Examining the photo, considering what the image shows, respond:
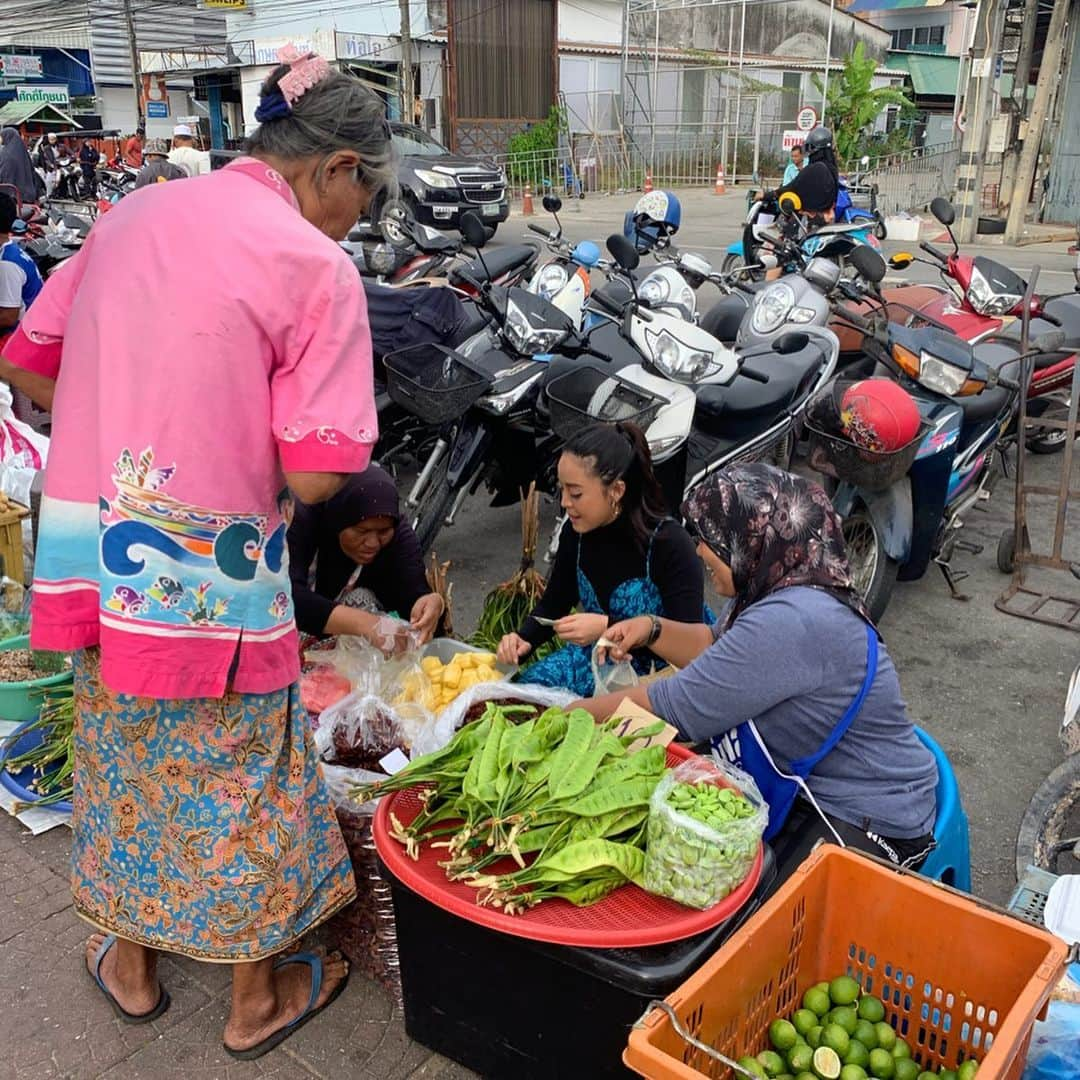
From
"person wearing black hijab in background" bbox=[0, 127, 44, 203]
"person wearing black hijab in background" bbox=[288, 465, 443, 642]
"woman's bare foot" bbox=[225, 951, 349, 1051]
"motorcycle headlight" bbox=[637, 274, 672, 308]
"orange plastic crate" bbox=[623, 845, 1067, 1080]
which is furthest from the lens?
"person wearing black hijab in background" bbox=[0, 127, 44, 203]

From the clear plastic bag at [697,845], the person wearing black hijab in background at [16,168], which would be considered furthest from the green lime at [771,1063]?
the person wearing black hijab in background at [16,168]

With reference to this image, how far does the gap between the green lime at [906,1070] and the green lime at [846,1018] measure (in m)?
0.09

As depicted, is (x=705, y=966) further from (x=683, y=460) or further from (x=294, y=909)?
(x=683, y=460)

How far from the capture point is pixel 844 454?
3818 millimetres

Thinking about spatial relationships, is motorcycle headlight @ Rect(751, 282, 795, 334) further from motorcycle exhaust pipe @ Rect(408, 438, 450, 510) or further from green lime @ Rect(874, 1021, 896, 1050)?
green lime @ Rect(874, 1021, 896, 1050)

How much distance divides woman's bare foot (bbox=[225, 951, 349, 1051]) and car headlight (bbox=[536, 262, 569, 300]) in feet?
11.9

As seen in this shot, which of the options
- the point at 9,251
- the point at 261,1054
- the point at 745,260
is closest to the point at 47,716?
the point at 261,1054

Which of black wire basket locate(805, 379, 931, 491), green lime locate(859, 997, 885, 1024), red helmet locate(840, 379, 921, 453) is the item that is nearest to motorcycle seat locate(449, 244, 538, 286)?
black wire basket locate(805, 379, 931, 491)

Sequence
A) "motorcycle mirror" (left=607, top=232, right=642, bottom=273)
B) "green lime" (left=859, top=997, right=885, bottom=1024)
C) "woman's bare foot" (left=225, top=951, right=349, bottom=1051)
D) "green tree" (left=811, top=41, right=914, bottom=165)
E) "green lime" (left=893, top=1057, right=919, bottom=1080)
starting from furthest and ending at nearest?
"green tree" (left=811, top=41, right=914, bottom=165), "motorcycle mirror" (left=607, top=232, right=642, bottom=273), "woman's bare foot" (left=225, top=951, right=349, bottom=1051), "green lime" (left=859, top=997, right=885, bottom=1024), "green lime" (left=893, top=1057, right=919, bottom=1080)

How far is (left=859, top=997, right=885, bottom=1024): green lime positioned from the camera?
72.6 inches

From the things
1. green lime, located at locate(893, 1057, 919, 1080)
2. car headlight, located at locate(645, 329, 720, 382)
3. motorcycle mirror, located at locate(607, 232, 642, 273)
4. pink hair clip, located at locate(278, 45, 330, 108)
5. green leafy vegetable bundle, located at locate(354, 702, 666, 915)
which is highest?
pink hair clip, located at locate(278, 45, 330, 108)

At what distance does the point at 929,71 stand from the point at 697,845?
113ft

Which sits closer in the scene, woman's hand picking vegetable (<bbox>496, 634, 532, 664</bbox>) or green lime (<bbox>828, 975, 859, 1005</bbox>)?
green lime (<bbox>828, 975, 859, 1005</bbox>)

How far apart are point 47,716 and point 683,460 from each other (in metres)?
2.53
